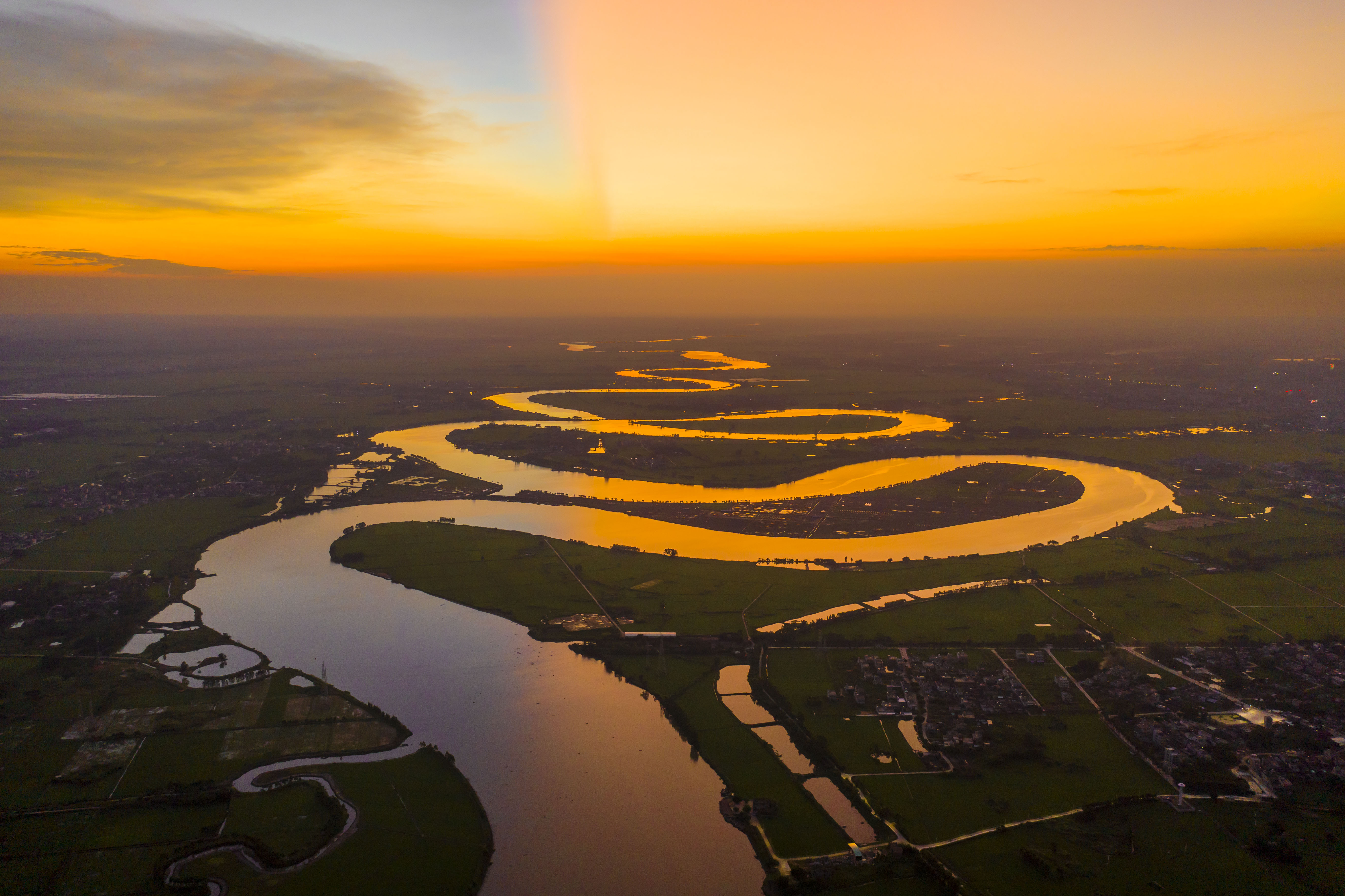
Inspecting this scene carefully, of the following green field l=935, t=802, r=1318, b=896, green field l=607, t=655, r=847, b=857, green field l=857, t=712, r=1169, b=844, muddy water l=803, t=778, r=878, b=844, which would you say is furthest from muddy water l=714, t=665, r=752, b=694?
green field l=935, t=802, r=1318, b=896

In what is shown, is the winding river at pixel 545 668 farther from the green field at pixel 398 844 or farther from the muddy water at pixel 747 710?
the muddy water at pixel 747 710

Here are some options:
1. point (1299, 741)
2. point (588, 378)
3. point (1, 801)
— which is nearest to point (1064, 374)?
point (588, 378)

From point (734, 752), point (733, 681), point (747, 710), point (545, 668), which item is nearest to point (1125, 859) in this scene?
point (734, 752)

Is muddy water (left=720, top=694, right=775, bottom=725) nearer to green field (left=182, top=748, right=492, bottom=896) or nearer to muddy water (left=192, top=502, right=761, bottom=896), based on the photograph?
muddy water (left=192, top=502, right=761, bottom=896)

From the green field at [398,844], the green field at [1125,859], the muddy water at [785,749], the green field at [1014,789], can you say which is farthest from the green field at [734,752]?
the green field at [398,844]

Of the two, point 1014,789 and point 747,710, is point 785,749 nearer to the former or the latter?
point 747,710
